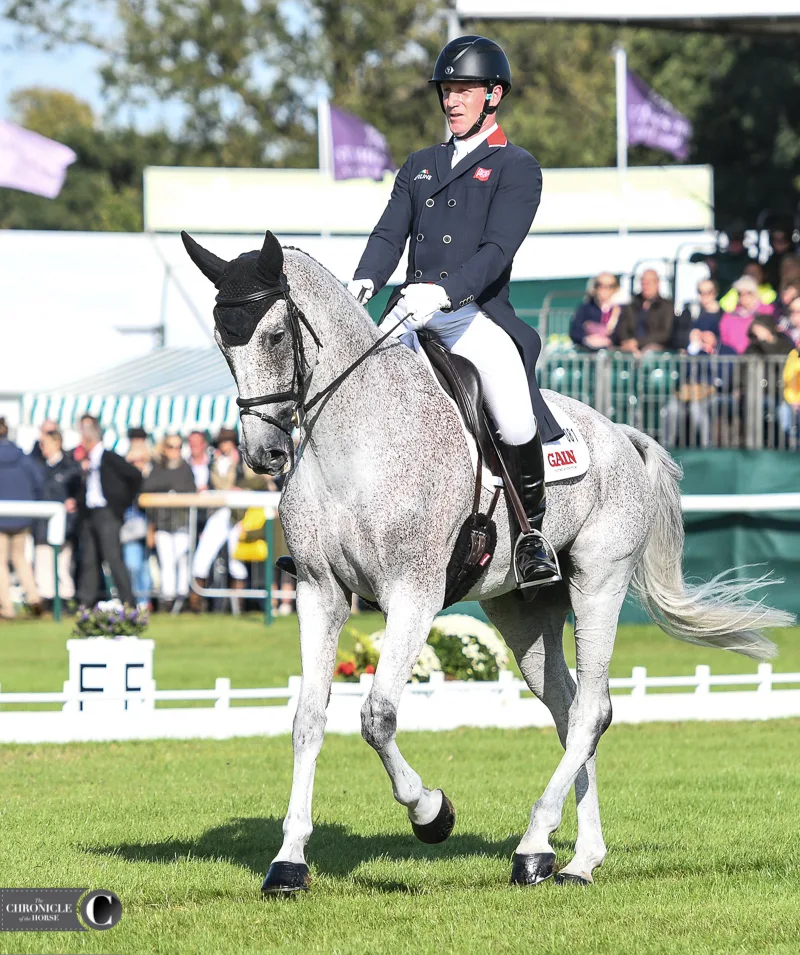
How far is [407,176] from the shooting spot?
7.16m

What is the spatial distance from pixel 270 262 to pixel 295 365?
43 centimetres

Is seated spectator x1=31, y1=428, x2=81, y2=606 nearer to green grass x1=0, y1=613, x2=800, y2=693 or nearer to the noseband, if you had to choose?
green grass x1=0, y1=613, x2=800, y2=693

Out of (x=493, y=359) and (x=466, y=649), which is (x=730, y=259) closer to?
(x=466, y=649)

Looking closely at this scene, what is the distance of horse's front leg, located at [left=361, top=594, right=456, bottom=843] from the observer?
6297 mm

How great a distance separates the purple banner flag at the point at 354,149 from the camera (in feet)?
Result: 116

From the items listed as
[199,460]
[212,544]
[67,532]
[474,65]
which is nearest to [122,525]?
[67,532]

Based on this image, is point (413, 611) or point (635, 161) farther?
point (635, 161)

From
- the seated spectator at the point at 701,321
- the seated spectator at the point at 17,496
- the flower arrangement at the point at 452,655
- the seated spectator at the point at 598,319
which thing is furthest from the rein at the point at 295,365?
the seated spectator at the point at 17,496

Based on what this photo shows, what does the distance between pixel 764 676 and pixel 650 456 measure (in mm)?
5490

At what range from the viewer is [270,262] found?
20.1 ft

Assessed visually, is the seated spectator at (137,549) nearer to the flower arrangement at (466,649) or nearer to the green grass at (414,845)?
the flower arrangement at (466,649)

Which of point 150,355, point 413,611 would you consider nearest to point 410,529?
point 413,611

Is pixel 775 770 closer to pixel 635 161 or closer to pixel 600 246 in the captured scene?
pixel 600 246

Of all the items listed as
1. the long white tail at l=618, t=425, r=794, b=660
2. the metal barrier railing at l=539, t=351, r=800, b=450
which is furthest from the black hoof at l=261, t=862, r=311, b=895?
the metal barrier railing at l=539, t=351, r=800, b=450
